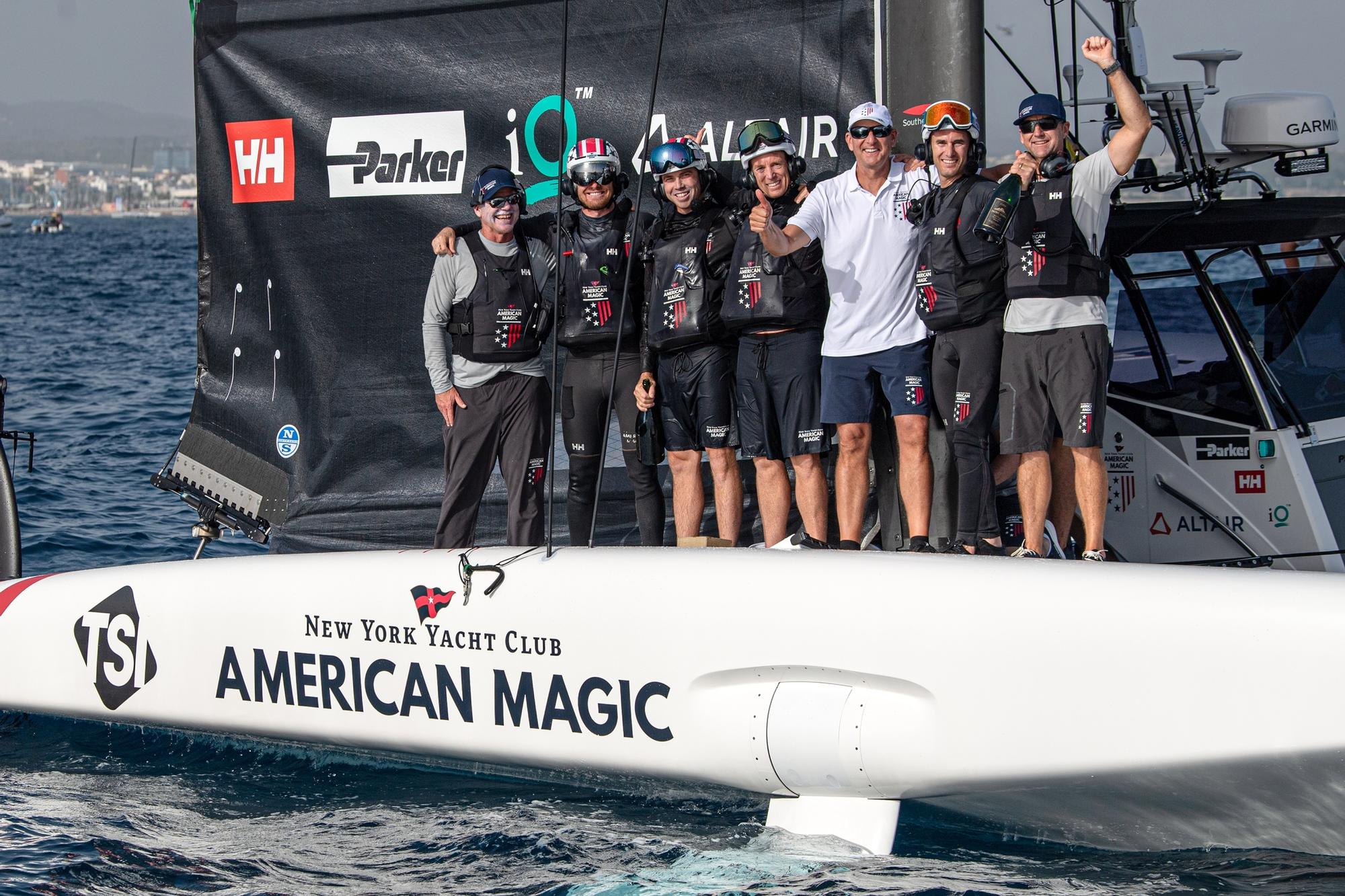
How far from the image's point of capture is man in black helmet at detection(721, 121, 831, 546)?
197 inches

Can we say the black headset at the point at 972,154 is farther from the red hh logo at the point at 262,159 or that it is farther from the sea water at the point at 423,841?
the red hh logo at the point at 262,159

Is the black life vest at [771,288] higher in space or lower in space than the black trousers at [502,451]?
higher

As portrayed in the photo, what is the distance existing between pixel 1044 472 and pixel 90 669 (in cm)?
329

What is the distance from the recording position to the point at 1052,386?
183 inches

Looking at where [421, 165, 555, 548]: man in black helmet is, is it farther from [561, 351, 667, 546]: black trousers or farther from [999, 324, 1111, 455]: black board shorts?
[999, 324, 1111, 455]: black board shorts

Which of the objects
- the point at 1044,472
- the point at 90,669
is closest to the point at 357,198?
the point at 90,669

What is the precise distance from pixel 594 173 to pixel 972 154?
1.34m

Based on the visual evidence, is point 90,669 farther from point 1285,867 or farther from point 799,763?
point 1285,867

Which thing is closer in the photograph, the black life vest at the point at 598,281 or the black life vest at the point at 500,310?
the black life vest at the point at 598,281

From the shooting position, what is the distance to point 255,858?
450 cm

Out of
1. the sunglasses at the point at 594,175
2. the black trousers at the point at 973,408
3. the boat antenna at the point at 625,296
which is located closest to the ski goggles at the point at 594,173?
the sunglasses at the point at 594,175

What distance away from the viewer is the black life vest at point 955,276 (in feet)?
15.5

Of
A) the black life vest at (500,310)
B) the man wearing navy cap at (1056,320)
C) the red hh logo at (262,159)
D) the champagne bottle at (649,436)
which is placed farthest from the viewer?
the red hh logo at (262,159)

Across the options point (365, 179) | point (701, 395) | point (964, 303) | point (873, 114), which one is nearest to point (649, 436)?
point (701, 395)
